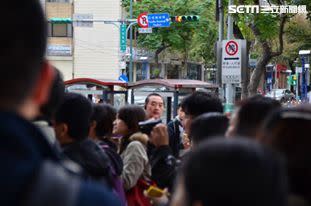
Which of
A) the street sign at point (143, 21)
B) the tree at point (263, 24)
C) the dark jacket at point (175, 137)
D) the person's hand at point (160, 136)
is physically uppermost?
the street sign at point (143, 21)

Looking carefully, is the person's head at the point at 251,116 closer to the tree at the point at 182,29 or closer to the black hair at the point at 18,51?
the black hair at the point at 18,51

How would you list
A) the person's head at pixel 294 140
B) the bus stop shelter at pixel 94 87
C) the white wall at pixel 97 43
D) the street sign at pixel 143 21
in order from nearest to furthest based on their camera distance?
the person's head at pixel 294 140
the bus stop shelter at pixel 94 87
the street sign at pixel 143 21
the white wall at pixel 97 43

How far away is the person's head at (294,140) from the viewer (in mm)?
1954

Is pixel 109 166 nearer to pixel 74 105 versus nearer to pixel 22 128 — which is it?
pixel 74 105

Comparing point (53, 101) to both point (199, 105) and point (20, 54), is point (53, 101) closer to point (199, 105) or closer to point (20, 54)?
point (199, 105)

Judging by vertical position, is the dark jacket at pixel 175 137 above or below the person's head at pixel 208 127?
below

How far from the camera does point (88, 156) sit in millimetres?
3596

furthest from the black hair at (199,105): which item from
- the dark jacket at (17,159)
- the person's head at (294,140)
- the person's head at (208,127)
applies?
the dark jacket at (17,159)

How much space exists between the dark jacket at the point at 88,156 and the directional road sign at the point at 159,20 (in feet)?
93.0

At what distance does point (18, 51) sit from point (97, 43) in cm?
4402

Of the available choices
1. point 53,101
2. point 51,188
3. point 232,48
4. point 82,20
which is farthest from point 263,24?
point 51,188

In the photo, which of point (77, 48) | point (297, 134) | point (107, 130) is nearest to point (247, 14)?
point (107, 130)

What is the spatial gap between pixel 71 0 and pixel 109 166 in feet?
139

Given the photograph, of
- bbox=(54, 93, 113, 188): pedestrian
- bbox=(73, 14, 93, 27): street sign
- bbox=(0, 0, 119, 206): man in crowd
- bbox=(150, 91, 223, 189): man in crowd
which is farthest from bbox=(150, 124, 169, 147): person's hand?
bbox=(73, 14, 93, 27): street sign
